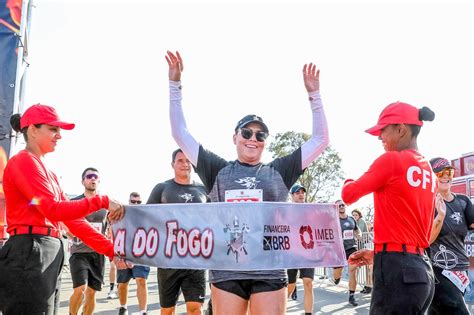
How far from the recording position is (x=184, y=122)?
3977 mm

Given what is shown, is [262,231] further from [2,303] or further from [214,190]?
[2,303]

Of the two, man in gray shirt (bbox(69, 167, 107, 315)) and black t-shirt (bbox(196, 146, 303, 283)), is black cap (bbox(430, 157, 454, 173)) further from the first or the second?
man in gray shirt (bbox(69, 167, 107, 315))

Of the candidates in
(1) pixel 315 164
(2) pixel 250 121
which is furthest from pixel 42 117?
(1) pixel 315 164

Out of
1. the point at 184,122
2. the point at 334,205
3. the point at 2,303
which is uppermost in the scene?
the point at 184,122

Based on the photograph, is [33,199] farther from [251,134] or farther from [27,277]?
[251,134]

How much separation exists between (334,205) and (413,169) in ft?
2.60

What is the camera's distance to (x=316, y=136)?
3.97m

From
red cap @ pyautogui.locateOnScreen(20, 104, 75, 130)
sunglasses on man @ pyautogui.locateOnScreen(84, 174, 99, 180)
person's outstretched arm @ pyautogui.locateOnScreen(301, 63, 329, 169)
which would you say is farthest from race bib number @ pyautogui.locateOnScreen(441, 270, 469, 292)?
sunglasses on man @ pyautogui.locateOnScreen(84, 174, 99, 180)

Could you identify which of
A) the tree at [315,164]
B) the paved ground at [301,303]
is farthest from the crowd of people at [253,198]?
the tree at [315,164]

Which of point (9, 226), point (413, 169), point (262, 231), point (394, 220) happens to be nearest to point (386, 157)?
point (413, 169)

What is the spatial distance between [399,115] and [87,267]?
621 cm

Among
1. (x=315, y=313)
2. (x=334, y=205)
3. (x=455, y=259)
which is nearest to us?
(x=334, y=205)

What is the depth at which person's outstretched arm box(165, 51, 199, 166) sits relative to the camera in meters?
3.91

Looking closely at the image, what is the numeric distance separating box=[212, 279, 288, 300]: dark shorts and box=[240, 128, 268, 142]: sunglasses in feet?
3.63
